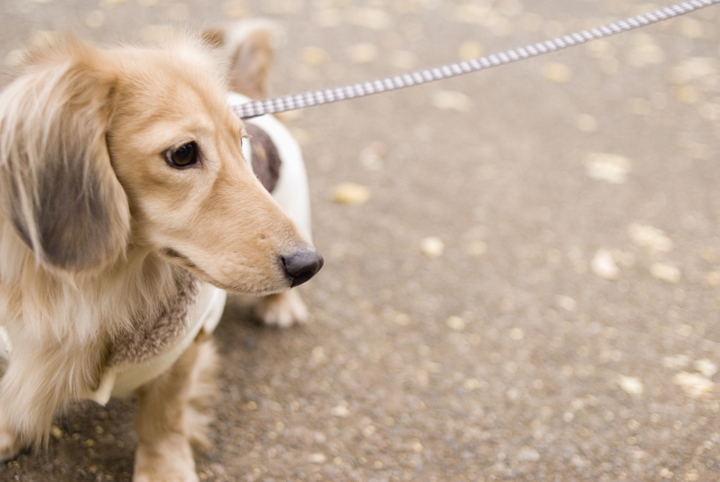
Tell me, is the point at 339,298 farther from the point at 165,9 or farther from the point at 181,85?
the point at 165,9

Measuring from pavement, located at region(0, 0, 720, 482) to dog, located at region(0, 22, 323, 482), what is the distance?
388mm

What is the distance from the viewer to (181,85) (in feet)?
4.75

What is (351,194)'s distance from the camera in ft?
11.4

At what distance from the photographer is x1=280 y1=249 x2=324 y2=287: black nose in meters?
1.40

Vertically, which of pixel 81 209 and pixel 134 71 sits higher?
pixel 134 71

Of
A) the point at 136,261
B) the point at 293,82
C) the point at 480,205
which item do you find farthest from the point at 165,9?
the point at 136,261

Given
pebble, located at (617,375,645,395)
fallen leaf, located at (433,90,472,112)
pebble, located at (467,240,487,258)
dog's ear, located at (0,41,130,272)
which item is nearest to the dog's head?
dog's ear, located at (0,41,130,272)

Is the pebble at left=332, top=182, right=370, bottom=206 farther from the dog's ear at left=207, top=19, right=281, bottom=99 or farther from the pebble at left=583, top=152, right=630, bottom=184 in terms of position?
the pebble at left=583, top=152, right=630, bottom=184

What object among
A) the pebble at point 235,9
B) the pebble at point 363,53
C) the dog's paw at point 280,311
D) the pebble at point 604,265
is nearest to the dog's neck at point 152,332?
the dog's paw at point 280,311

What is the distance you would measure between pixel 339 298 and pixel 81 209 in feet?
5.38

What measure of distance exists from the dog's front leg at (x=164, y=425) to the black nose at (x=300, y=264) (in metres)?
0.59

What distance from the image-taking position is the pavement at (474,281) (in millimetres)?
2104

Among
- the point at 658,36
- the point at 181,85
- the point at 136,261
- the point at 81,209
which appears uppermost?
the point at 181,85

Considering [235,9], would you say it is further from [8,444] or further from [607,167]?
[8,444]
